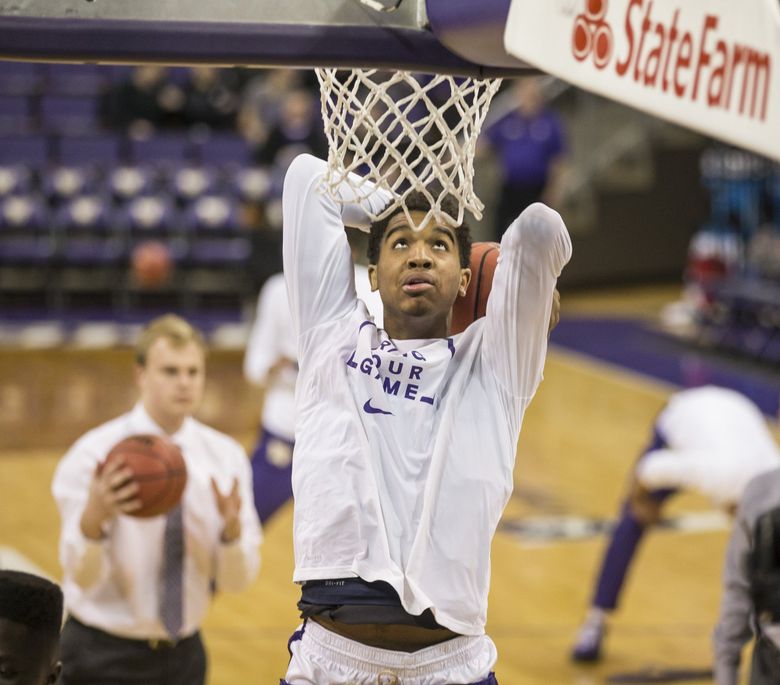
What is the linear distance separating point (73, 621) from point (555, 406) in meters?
7.71

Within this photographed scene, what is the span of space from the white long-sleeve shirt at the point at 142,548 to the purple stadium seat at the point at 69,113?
1033cm

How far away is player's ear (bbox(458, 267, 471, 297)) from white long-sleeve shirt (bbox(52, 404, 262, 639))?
179 cm

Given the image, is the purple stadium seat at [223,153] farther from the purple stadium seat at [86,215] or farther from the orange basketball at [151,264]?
the purple stadium seat at [86,215]

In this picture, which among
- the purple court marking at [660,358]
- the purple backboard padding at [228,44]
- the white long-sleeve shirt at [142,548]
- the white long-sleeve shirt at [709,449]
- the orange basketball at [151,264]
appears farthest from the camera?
the orange basketball at [151,264]

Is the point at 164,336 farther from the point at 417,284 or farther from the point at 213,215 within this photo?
the point at 213,215

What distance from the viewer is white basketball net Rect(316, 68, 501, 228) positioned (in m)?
3.67

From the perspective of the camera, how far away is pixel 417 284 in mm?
3625

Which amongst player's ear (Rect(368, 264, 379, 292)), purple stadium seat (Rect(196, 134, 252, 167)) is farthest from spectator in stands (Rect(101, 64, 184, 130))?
player's ear (Rect(368, 264, 379, 292))

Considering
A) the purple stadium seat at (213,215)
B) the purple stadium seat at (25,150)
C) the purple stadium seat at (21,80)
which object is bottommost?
the purple stadium seat at (213,215)

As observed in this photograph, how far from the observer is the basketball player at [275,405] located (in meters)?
7.70

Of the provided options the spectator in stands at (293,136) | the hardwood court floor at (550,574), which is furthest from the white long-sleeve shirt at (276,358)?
the spectator in stands at (293,136)

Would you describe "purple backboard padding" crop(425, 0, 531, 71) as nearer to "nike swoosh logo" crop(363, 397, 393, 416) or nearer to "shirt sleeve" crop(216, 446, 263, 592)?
"nike swoosh logo" crop(363, 397, 393, 416)

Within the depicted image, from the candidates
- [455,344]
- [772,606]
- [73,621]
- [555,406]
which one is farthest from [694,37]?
[555,406]

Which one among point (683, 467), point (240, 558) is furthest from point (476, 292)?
point (683, 467)
